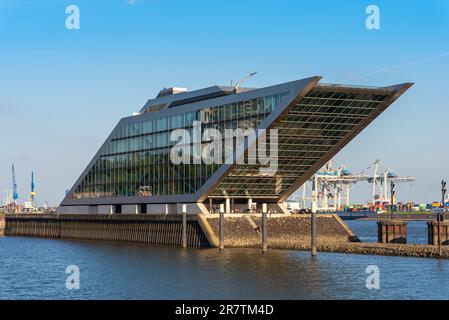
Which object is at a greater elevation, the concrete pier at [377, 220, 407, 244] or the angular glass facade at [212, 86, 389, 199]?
the angular glass facade at [212, 86, 389, 199]

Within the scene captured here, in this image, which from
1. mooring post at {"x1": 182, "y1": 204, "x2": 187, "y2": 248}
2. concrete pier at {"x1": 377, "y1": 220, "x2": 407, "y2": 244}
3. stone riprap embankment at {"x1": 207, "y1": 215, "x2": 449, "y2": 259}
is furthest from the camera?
mooring post at {"x1": 182, "y1": 204, "x2": 187, "y2": 248}

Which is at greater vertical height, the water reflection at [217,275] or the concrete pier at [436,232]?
the concrete pier at [436,232]

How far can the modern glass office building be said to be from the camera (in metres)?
104

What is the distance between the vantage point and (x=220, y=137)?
114 m

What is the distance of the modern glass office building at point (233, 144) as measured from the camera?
10394cm

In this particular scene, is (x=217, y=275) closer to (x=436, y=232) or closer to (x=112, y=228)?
(x=436, y=232)

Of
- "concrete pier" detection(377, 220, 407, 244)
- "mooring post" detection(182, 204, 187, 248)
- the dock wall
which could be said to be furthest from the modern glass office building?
"concrete pier" detection(377, 220, 407, 244)

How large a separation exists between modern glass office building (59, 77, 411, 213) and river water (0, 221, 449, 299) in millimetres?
13850

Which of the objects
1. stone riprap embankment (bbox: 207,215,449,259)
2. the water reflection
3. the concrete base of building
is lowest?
the water reflection

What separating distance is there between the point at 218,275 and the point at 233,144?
3563 cm

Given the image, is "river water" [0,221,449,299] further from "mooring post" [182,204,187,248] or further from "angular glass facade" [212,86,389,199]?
"angular glass facade" [212,86,389,199]

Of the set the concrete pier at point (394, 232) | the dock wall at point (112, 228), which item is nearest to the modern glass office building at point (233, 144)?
the dock wall at point (112, 228)

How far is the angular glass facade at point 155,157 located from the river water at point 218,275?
668 inches

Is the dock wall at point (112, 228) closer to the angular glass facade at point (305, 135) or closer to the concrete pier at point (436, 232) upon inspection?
the angular glass facade at point (305, 135)
